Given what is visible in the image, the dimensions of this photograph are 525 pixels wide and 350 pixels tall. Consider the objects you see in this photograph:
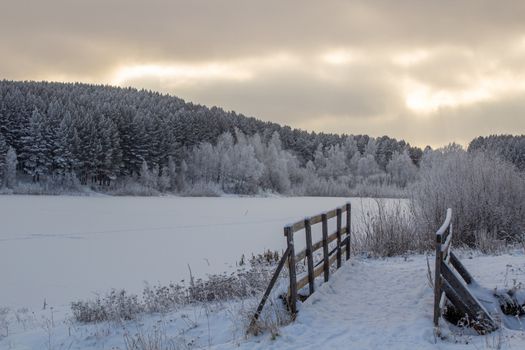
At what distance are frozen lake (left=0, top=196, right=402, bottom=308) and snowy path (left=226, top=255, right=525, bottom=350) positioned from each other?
708cm

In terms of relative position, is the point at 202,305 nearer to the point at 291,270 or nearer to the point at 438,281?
the point at 291,270

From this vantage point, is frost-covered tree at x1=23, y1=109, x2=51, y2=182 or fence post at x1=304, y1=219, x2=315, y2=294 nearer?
fence post at x1=304, y1=219, x2=315, y2=294

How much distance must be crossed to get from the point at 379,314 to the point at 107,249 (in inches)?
657

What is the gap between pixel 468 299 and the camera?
7320mm

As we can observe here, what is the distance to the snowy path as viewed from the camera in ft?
22.9

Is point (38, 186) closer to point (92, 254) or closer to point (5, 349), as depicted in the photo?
point (92, 254)

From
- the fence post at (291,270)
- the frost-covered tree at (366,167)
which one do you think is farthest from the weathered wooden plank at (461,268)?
the frost-covered tree at (366,167)

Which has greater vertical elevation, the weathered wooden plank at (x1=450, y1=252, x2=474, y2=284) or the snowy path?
the weathered wooden plank at (x1=450, y1=252, x2=474, y2=284)

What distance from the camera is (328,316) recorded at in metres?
8.55

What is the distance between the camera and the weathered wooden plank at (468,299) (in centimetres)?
720

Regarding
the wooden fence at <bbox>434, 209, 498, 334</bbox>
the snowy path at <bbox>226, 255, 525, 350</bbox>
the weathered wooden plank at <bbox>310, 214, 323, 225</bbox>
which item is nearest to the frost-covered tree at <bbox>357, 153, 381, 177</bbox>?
the snowy path at <bbox>226, 255, 525, 350</bbox>

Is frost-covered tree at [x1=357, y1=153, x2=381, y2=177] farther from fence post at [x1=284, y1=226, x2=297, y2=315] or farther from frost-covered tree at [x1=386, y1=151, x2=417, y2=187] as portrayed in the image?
fence post at [x1=284, y1=226, x2=297, y2=315]

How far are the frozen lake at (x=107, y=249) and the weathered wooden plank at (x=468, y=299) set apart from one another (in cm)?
1021

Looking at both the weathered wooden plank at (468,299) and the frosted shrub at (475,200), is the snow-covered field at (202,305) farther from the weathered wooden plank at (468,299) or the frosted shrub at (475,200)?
the frosted shrub at (475,200)
